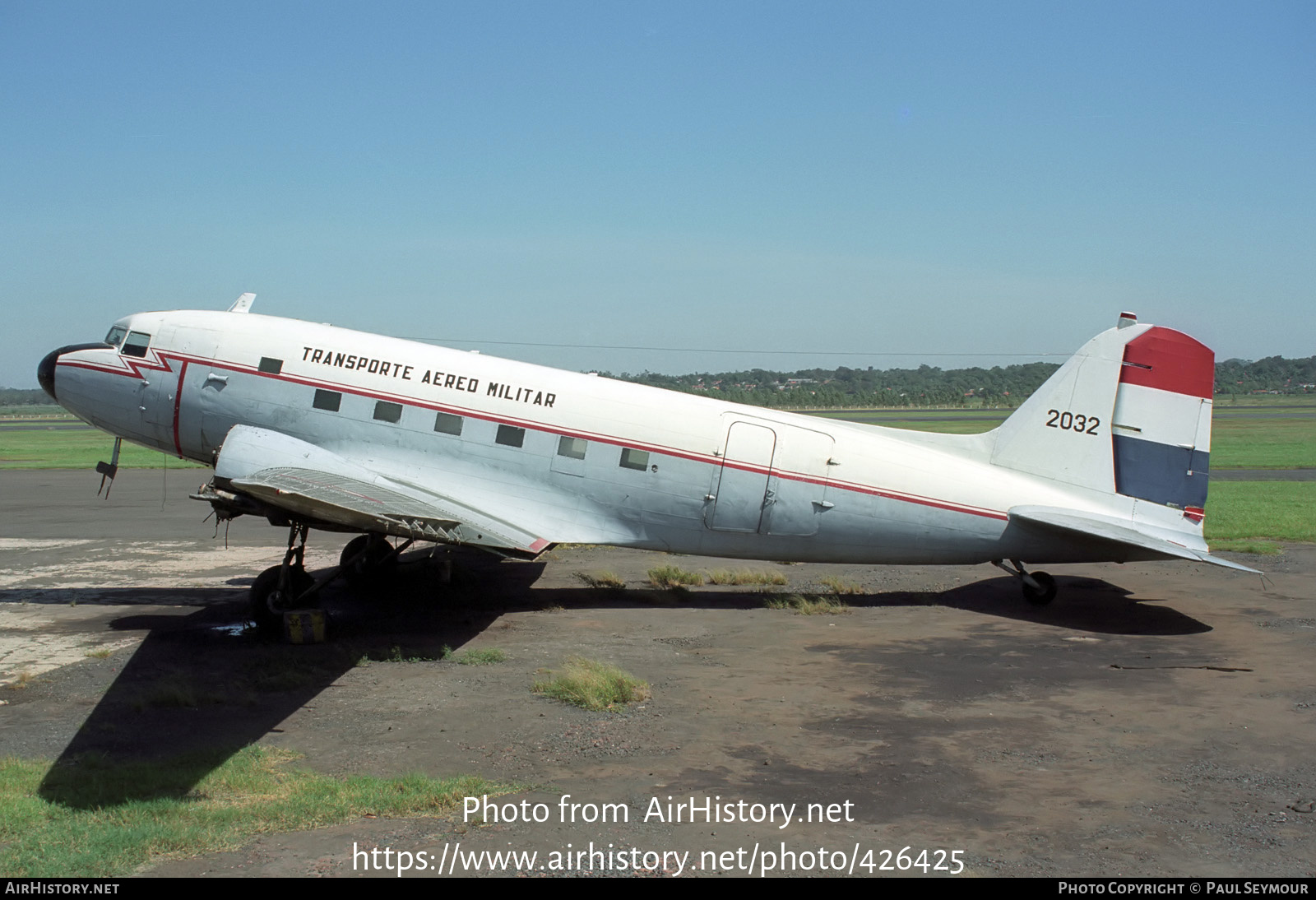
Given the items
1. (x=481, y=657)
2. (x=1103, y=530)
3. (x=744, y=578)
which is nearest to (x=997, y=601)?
(x=1103, y=530)

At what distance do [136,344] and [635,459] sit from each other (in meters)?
8.67

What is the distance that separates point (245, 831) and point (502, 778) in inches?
86.6

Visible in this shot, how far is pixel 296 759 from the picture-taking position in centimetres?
901

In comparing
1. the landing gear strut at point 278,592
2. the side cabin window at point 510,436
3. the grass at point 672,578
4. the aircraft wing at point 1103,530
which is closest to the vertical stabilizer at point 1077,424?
the aircraft wing at point 1103,530

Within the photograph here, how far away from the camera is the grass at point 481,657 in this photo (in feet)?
41.3

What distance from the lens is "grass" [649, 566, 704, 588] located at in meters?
18.3

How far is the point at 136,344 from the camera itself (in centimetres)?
1559

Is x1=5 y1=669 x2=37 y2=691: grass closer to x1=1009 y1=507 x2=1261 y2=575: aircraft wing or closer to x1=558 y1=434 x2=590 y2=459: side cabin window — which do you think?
x1=558 y1=434 x2=590 y2=459: side cabin window

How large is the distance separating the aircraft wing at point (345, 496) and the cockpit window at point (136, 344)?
2562 mm

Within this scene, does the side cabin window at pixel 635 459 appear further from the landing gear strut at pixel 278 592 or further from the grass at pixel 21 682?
the grass at pixel 21 682

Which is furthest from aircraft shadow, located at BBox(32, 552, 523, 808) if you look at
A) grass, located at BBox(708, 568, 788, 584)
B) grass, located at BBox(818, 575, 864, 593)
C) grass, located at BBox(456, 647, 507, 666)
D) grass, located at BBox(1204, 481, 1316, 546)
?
grass, located at BBox(1204, 481, 1316, 546)

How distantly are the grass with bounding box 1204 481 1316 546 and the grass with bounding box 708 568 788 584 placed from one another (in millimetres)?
11376

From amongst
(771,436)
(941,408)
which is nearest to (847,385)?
(941,408)

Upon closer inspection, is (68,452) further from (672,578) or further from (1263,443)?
(1263,443)
